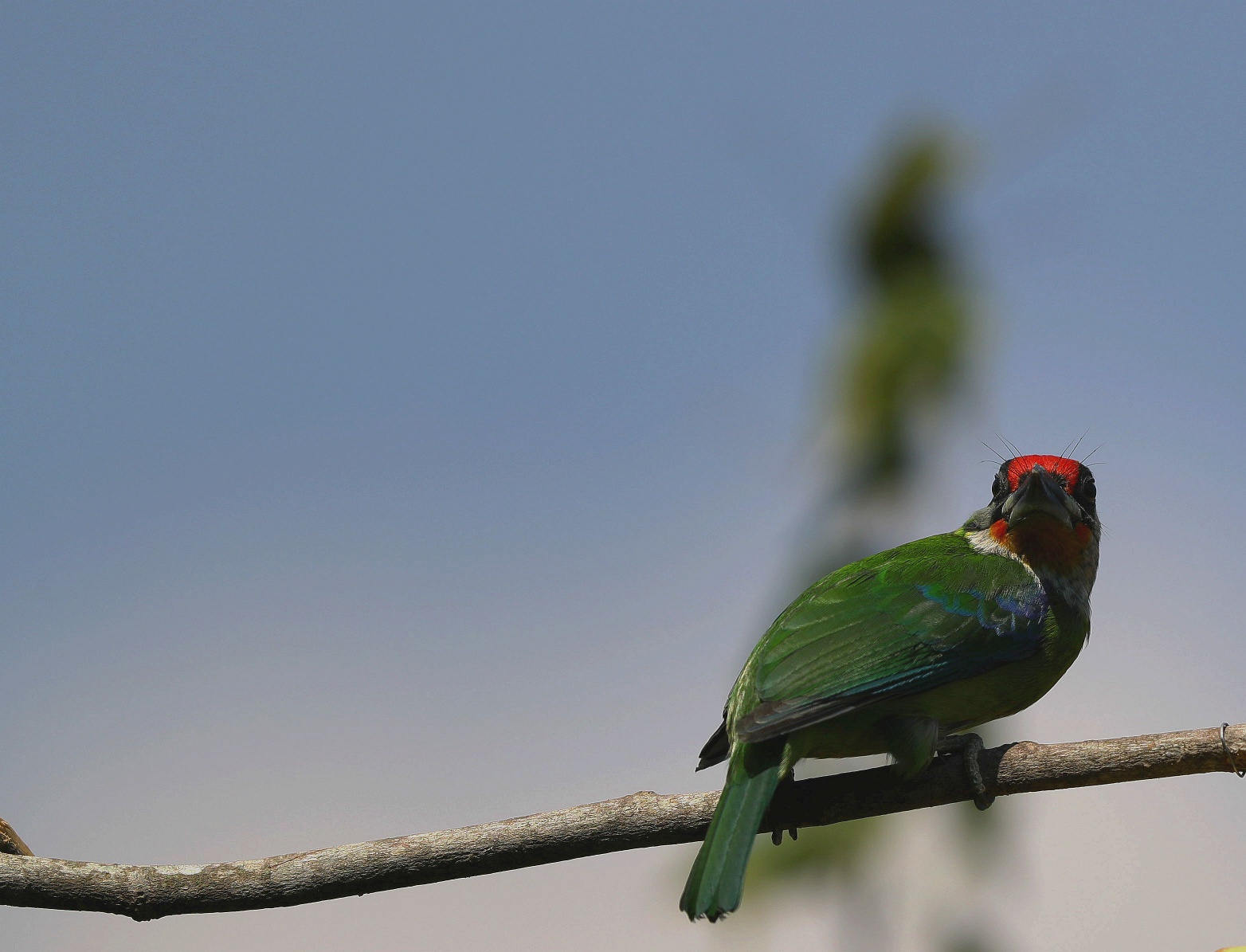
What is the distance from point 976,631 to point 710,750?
1.05m

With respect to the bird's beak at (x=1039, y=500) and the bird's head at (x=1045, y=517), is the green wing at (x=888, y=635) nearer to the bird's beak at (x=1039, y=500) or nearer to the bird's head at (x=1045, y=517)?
the bird's head at (x=1045, y=517)

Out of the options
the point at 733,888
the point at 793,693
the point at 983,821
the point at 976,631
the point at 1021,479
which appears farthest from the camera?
the point at 983,821

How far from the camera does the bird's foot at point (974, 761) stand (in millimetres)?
3607

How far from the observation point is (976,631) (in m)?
4.06

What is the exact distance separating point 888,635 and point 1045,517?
0.87 meters

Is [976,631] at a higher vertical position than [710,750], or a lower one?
higher

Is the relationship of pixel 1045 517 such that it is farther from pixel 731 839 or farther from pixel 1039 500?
pixel 731 839

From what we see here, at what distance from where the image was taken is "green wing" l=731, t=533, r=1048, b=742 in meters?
3.71

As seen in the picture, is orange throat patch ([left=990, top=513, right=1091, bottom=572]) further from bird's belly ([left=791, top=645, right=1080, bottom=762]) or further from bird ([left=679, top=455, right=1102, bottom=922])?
bird's belly ([left=791, top=645, right=1080, bottom=762])

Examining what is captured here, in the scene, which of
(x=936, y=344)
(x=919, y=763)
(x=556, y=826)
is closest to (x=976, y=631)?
(x=919, y=763)

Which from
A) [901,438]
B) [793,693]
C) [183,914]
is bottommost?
[183,914]

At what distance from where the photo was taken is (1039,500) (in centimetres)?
427

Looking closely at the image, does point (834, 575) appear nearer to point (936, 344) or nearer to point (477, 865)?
point (477, 865)

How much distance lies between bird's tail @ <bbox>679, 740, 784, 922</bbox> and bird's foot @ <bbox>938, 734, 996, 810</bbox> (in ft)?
2.00
